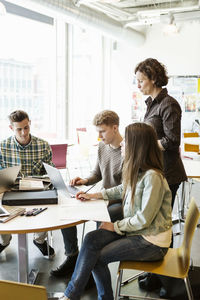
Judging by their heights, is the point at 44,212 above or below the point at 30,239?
above

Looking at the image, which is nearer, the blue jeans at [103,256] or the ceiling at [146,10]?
the blue jeans at [103,256]

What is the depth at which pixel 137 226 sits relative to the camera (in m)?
1.85

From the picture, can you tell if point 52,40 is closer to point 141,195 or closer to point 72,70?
point 72,70

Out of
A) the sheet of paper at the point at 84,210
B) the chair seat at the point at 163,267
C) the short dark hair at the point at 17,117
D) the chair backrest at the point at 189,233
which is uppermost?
the short dark hair at the point at 17,117

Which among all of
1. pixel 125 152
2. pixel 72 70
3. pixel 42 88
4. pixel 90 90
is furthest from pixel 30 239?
pixel 90 90

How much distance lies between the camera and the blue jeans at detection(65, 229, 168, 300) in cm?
183

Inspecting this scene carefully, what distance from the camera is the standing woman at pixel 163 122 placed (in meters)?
2.45

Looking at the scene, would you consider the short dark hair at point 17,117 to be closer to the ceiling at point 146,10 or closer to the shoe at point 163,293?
the shoe at point 163,293

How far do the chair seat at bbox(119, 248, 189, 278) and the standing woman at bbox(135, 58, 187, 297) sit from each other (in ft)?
1.82

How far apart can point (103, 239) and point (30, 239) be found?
166cm

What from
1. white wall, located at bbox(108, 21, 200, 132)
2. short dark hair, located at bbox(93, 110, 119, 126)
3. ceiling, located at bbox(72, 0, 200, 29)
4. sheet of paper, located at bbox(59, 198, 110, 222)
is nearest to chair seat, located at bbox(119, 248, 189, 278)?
sheet of paper, located at bbox(59, 198, 110, 222)

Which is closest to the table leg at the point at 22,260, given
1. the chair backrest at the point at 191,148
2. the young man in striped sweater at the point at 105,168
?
the young man in striped sweater at the point at 105,168

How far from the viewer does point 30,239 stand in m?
3.37

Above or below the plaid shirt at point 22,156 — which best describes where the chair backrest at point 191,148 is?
below
